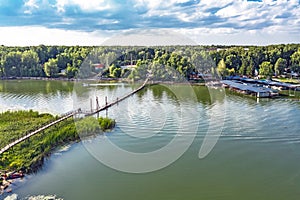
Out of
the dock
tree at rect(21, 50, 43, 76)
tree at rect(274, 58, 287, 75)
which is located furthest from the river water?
tree at rect(21, 50, 43, 76)

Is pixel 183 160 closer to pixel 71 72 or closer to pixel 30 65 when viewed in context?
pixel 71 72

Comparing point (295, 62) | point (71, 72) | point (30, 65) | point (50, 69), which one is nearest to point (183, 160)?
point (295, 62)

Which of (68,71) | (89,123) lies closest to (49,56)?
(68,71)

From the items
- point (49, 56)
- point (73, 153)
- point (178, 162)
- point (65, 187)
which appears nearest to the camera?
point (65, 187)

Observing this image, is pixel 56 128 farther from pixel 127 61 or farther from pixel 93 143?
pixel 127 61

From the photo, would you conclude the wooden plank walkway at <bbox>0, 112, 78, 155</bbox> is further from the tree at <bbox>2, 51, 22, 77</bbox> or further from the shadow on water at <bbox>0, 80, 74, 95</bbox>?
the tree at <bbox>2, 51, 22, 77</bbox>

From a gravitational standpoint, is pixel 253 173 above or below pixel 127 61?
below

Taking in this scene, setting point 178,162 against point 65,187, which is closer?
point 65,187
